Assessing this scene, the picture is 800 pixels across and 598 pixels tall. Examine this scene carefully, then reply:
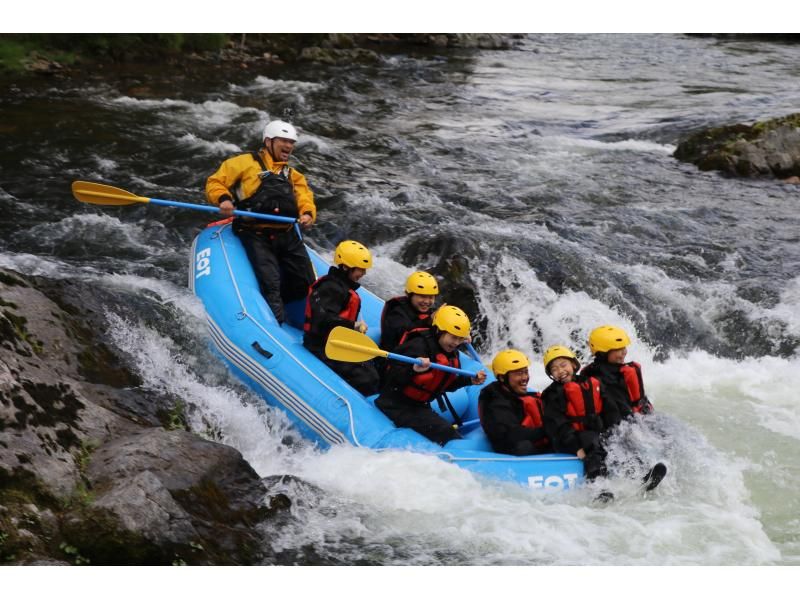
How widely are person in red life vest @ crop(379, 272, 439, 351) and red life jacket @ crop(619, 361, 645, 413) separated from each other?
132 cm

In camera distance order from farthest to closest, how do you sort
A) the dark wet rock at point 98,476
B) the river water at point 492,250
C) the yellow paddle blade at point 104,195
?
the yellow paddle blade at point 104,195
the river water at point 492,250
the dark wet rock at point 98,476

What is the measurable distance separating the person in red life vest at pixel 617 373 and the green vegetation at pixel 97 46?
11.7m

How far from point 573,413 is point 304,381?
188cm

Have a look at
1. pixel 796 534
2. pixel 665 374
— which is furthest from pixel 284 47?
pixel 796 534

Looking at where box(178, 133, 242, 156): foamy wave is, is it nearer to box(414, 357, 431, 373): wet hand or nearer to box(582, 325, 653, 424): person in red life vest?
box(414, 357, 431, 373): wet hand

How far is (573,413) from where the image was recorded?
5832mm

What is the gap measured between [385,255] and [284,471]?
11.8 ft

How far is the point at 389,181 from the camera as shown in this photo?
11523 millimetres

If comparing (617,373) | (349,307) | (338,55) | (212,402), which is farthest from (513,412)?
(338,55)

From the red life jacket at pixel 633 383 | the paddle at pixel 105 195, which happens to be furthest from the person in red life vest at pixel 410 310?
the paddle at pixel 105 195

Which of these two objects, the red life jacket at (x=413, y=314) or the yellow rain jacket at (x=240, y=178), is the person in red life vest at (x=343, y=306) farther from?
the yellow rain jacket at (x=240, y=178)

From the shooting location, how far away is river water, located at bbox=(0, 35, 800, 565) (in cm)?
552

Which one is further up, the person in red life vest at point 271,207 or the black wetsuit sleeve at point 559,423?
the person in red life vest at point 271,207

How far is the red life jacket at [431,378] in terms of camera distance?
20.6ft
